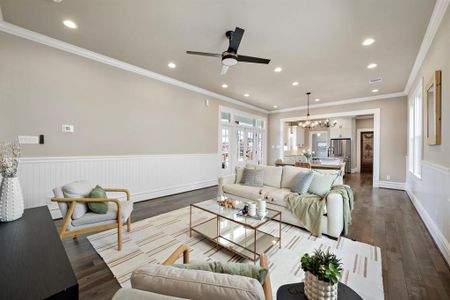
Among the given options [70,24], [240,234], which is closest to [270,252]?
[240,234]

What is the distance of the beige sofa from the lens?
2.58 meters

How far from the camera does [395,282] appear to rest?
71.2 inches

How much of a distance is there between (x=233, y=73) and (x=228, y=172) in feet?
11.2

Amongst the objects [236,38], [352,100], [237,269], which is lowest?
[237,269]

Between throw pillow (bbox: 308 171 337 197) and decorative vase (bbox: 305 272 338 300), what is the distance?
226cm

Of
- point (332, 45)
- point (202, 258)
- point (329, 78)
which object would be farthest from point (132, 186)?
point (329, 78)

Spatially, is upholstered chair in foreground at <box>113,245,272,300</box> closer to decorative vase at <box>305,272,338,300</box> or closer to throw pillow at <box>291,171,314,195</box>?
decorative vase at <box>305,272,338,300</box>

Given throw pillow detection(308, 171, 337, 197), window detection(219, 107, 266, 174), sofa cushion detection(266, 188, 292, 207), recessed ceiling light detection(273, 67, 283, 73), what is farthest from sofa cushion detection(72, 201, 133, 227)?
window detection(219, 107, 266, 174)

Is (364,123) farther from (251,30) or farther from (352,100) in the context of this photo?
(251,30)

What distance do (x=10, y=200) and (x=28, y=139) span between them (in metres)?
2.17

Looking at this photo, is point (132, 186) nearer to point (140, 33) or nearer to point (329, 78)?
point (140, 33)

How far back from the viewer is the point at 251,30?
2.76m

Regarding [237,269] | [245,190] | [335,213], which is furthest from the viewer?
[245,190]

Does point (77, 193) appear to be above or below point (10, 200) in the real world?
below
